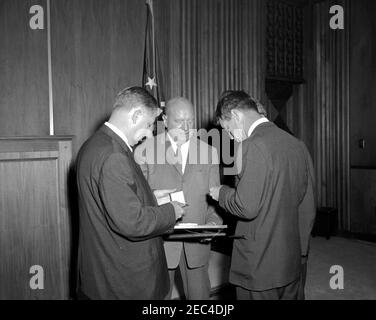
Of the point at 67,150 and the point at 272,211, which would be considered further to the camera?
the point at 67,150

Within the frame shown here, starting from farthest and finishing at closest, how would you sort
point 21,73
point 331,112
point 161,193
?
1. point 331,112
2. point 21,73
3. point 161,193

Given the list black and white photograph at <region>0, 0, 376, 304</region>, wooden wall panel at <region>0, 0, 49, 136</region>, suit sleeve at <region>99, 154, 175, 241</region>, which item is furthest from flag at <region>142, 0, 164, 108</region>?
suit sleeve at <region>99, 154, 175, 241</region>

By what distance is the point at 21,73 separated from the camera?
3320 mm

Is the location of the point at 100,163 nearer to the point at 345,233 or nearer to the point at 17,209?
the point at 17,209

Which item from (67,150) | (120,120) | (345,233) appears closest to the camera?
(120,120)

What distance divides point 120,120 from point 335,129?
509 centimetres

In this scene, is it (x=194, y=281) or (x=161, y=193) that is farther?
(x=194, y=281)

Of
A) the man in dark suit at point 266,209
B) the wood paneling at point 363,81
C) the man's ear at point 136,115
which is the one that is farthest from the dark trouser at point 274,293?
the wood paneling at point 363,81

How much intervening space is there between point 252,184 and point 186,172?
917 mm

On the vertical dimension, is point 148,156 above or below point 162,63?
below

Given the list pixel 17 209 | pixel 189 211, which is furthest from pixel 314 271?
pixel 17 209

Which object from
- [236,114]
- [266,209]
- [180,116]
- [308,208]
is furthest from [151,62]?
[266,209]

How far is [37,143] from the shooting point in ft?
10.2

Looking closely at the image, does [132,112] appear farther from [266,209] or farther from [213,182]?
[213,182]
